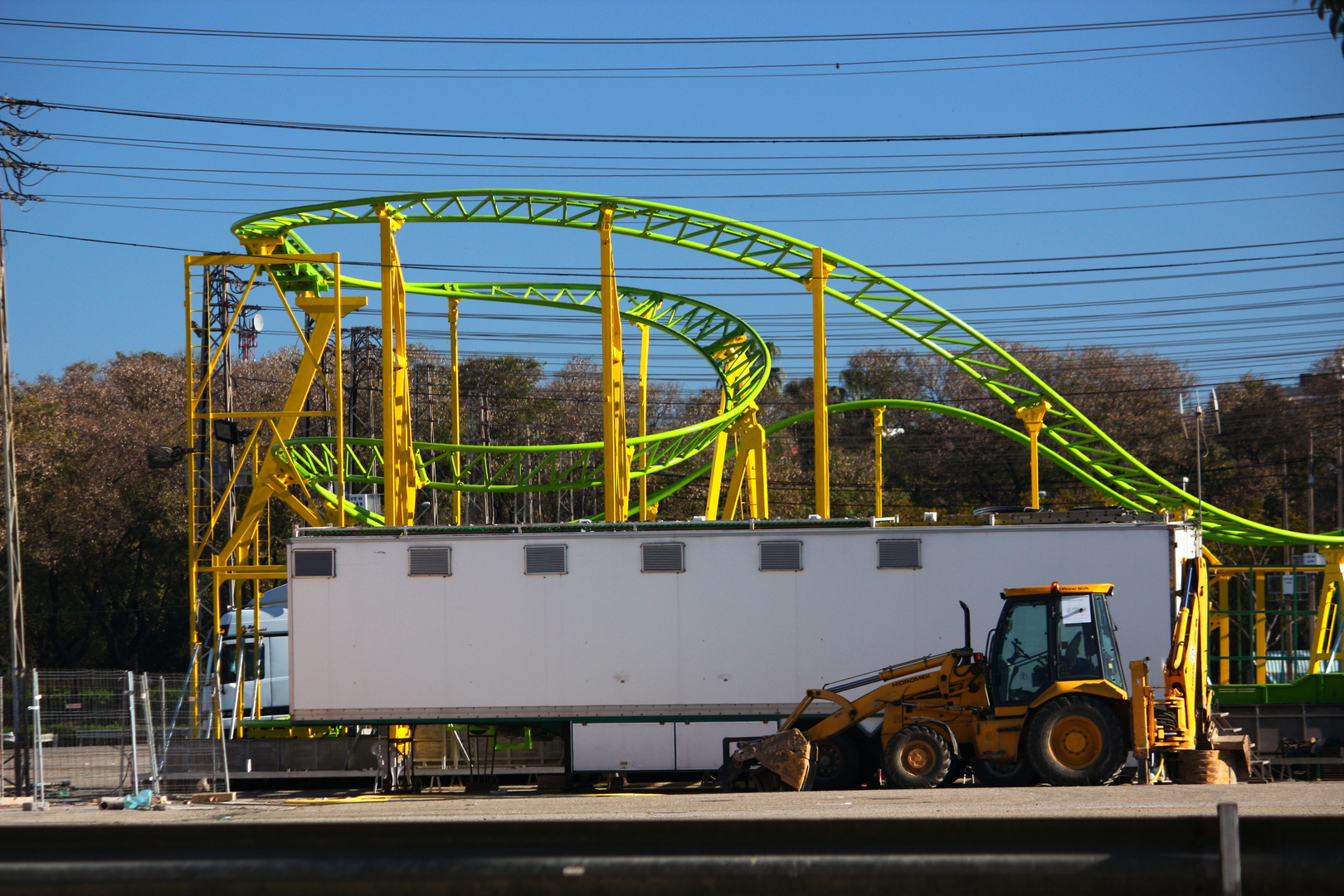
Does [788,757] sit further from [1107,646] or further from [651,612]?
[1107,646]

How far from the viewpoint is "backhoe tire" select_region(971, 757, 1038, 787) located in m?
13.4

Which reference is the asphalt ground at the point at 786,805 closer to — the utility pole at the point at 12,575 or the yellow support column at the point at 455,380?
the utility pole at the point at 12,575

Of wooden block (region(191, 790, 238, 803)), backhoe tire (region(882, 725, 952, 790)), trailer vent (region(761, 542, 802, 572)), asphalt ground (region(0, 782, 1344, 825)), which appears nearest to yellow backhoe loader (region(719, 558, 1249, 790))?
backhoe tire (region(882, 725, 952, 790))

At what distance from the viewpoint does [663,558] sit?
54.0 feet

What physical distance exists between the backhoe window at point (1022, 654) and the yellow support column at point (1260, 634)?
36.0 feet

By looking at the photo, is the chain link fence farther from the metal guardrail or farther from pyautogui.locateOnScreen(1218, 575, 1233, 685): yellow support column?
pyautogui.locateOnScreen(1218, 575, 1233, 685): yellow support column

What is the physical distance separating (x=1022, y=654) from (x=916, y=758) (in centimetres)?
173

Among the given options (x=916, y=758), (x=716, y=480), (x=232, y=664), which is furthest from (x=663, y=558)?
(x=716, y=480)

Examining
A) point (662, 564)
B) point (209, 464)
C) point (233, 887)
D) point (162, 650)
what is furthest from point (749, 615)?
point (162, 650)

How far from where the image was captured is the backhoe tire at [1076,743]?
12891mm

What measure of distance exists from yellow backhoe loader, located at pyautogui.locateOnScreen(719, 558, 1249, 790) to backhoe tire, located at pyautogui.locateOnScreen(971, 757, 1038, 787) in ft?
0.04

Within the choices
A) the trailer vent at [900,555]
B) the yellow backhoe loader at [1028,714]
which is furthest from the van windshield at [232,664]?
the trailer vent at [900,555]

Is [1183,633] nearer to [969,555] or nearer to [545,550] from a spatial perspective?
[969,555]

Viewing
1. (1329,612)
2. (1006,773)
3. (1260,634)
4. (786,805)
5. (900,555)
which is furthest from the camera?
(1329,612)
